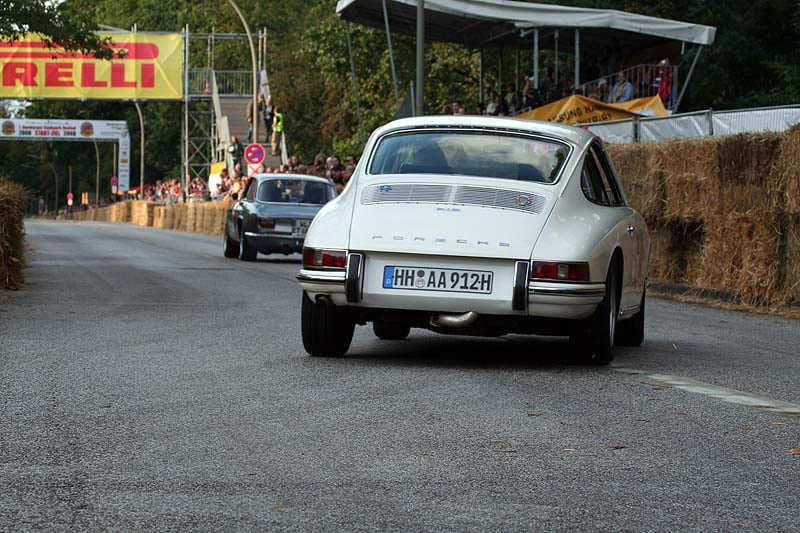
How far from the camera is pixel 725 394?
28.2ft

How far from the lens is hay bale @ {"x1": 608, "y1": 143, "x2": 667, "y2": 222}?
19906 mm

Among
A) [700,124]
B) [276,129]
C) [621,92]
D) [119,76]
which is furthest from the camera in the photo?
[119,76]

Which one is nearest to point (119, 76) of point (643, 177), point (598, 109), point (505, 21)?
point (505, 21)

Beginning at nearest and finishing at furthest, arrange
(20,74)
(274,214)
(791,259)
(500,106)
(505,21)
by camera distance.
Answer: (791,259)
(274,214)
(505,21)
(500,106)
(20,74)

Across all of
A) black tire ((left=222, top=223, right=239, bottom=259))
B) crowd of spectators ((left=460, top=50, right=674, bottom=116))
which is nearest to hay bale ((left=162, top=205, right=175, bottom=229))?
crowd of spectators ((left=460, top=50, right=674, bottom=116))

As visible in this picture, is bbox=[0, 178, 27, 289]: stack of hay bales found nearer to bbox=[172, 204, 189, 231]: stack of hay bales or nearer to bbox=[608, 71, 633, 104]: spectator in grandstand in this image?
bbox=[608, 71, 633, 104]: spectator in grandstand

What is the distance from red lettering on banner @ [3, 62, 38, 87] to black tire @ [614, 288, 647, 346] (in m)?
59.2

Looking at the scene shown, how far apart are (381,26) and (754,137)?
22.8 meters

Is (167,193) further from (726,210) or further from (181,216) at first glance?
(726,210)

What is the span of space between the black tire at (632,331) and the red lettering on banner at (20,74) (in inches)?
2330

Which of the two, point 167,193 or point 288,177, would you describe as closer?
point 288,177

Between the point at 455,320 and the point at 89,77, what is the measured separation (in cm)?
6130

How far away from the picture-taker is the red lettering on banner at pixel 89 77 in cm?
6812

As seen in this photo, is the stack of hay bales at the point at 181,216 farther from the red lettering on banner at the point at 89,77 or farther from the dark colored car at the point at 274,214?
the dark colored car at the point at 274,214
